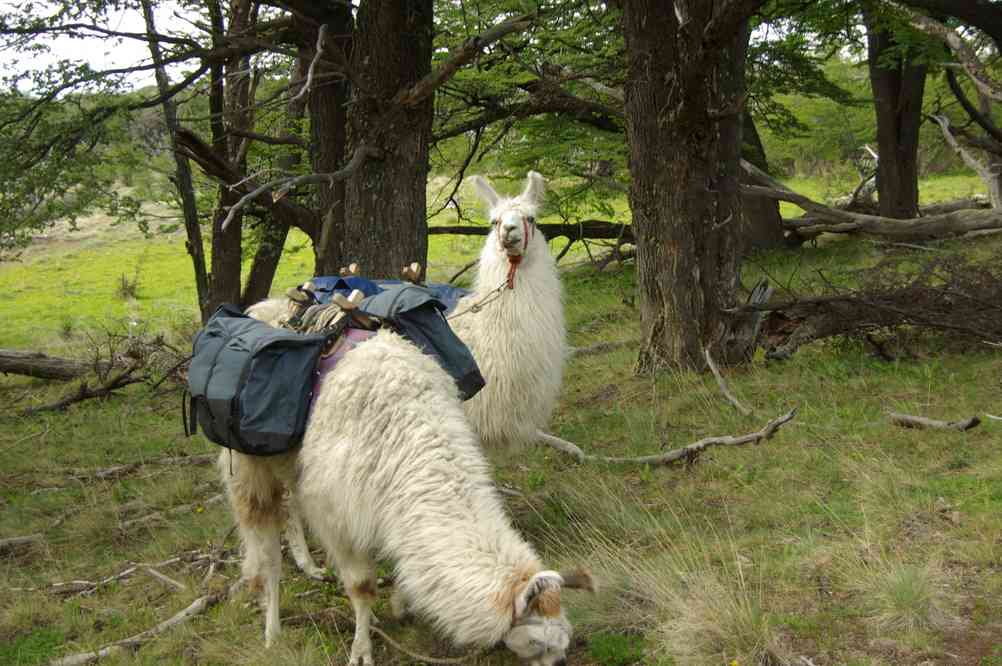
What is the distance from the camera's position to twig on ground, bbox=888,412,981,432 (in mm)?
5914

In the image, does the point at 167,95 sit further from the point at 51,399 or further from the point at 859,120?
the point at 859,120

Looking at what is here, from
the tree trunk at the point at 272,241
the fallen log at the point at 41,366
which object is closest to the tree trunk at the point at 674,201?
the tree trunk at the point at 272,241

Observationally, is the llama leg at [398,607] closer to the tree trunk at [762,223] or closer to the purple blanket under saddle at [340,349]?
the purple blanket under saddle at [340,349]

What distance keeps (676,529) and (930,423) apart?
2106mm

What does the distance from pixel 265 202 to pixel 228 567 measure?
4687 mm

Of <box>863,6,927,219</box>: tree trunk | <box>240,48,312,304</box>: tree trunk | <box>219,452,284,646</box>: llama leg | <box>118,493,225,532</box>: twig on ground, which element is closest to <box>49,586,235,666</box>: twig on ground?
<box>219,452,284,646</box>: llama leg

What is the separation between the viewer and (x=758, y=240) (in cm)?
1488

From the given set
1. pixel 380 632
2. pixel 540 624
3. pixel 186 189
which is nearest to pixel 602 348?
pixel 186 189

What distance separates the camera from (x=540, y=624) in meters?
3.61

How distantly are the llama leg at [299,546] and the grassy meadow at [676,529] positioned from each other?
98mm

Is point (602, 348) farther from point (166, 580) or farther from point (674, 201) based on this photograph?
point (166, 580)

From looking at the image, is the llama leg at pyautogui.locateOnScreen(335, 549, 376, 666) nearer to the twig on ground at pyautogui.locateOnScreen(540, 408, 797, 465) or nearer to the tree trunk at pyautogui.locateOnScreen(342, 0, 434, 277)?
the twig on ground at pyautogui.locateOnScreen(540, 408, 797, 465)

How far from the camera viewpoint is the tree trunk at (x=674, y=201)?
8.54m

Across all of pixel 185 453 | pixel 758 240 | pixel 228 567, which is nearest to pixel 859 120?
pixel 758 240
